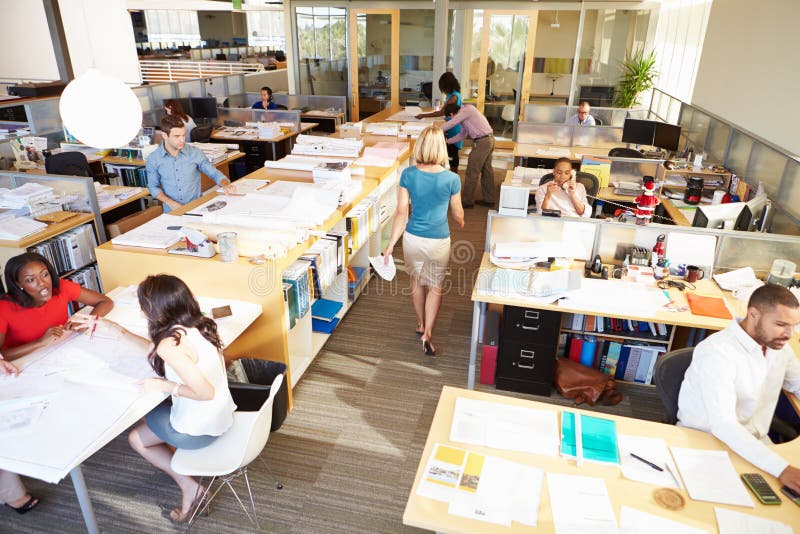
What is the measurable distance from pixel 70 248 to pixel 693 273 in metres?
4.51

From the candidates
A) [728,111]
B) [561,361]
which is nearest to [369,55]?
[728,111]

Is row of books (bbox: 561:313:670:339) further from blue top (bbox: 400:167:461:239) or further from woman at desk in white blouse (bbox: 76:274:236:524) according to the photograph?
woman at desk in white blouse (bbox: 76:274:236:524)

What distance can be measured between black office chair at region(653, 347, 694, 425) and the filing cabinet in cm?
97

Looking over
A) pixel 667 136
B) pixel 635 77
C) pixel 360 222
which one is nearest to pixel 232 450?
pixel 360 222

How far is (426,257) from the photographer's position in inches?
156

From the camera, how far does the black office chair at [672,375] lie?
2514 mm

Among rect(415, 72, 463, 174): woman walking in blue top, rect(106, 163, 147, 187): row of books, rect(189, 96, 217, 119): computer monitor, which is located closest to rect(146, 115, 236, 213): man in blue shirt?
rect(106, 163, 147, 187): row of books

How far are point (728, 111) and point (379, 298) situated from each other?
15.7 ft

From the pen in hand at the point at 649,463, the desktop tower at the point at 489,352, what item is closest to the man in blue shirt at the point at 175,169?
the desktop tower at the point at 489,352

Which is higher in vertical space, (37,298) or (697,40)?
(697,40)

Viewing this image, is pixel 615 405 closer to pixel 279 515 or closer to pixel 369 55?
pixel 279 515

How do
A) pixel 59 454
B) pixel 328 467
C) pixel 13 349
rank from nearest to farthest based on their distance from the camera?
pixel 59 454 → pixel 13 349 → pixel 328 467

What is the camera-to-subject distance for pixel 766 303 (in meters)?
2.25

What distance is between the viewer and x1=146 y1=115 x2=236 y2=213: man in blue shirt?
404 cm
